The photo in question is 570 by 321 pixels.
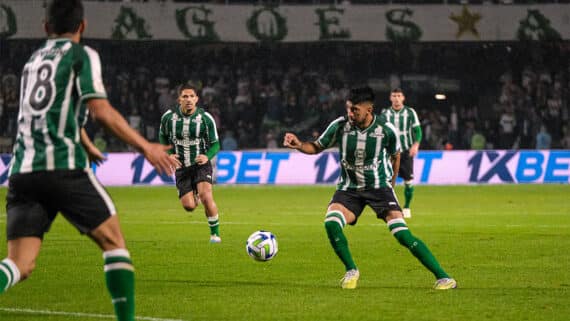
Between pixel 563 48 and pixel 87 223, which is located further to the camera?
pixel 563 48

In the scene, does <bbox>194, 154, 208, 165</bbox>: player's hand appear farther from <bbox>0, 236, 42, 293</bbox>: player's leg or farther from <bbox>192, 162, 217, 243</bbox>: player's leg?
<bbox>0, 236, 42, 293</bbox>: player's leg

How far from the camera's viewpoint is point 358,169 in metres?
10.6

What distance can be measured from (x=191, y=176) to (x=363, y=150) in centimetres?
514

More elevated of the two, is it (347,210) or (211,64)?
(211,64)

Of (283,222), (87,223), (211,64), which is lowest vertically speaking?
(283,222)

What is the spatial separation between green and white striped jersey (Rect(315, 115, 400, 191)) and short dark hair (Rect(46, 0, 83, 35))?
173 inches

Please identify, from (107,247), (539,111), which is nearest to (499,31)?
(539,111)

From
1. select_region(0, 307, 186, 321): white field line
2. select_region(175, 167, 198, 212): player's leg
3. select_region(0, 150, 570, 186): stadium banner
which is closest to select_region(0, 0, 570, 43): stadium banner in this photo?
select_region(0, 150, 570, 186): stadium banner

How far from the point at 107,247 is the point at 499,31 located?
3024 centimetres

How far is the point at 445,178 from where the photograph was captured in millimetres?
30172

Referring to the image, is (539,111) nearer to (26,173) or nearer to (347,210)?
(347,210)

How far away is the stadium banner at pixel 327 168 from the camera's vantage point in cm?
2980

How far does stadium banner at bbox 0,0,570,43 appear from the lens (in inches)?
1372

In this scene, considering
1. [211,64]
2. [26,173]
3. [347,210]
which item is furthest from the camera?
[211,64]
